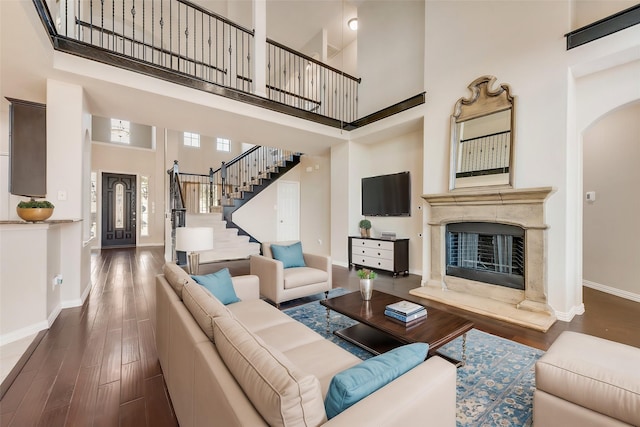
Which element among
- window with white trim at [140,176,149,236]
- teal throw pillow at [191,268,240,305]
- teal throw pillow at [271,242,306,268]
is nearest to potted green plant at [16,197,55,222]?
teal throw pillow at [191,268,240,305]

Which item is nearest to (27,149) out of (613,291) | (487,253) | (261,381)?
(261,381)

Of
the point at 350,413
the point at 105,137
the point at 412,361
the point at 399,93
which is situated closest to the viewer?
the point at 350,413

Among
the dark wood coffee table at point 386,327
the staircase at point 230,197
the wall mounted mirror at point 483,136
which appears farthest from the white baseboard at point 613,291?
the staircase at point 230,197

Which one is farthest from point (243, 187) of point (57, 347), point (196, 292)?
point (196, 292)

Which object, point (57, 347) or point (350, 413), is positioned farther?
point (57, 347)

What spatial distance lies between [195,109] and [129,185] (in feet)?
22.0

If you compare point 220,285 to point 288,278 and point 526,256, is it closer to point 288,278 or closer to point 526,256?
point 288,278

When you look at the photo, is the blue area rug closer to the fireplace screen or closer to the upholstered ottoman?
the upholstered ottoman

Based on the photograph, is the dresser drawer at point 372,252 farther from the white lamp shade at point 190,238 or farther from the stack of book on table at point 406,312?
the white lamp shade at point 190,238

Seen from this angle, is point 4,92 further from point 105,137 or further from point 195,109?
point 105,137

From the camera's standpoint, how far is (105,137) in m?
8.60

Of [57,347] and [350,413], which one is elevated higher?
[350,413]

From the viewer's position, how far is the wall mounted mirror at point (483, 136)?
3.48 m

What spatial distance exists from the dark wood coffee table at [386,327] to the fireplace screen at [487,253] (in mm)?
1838
